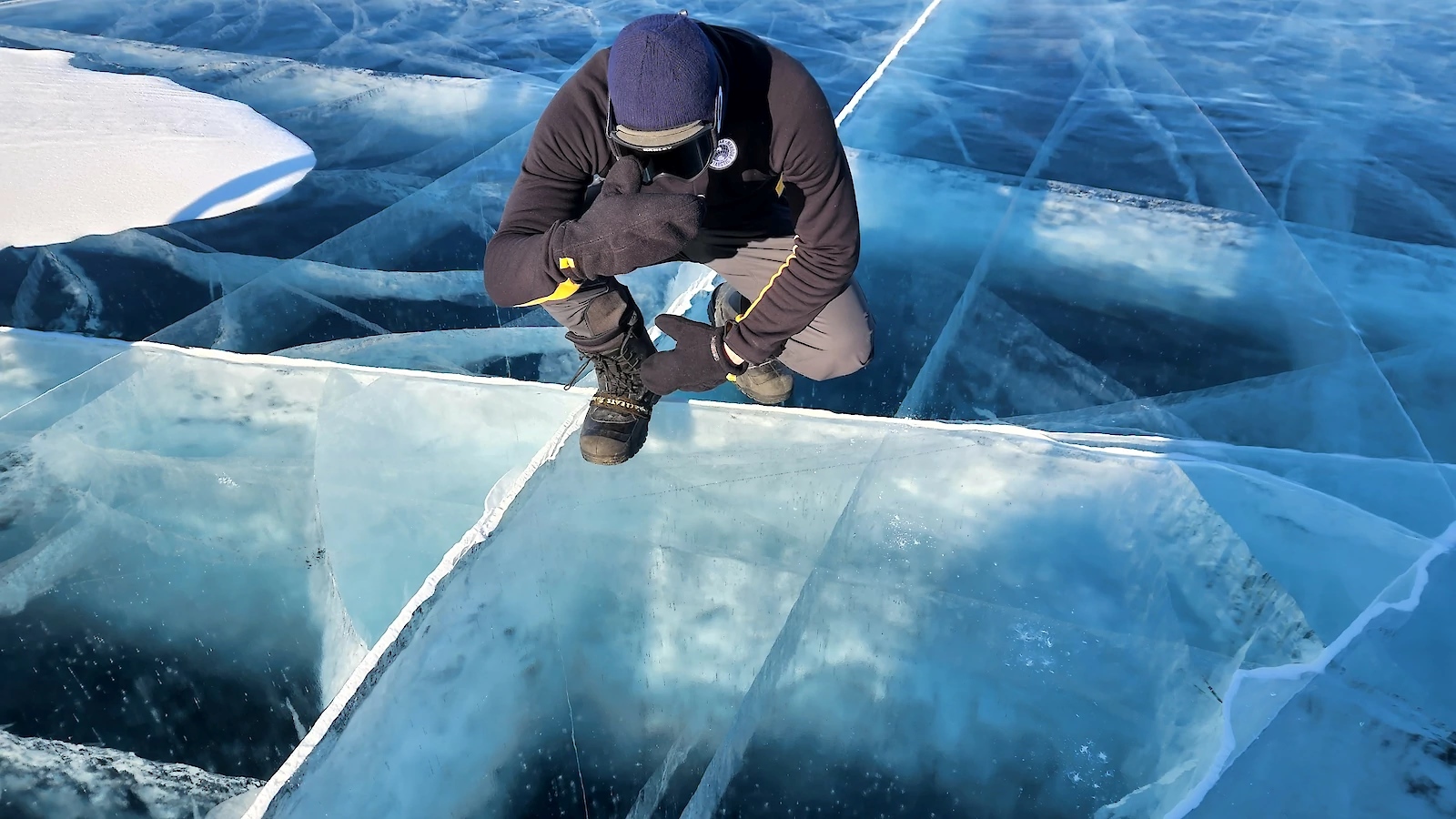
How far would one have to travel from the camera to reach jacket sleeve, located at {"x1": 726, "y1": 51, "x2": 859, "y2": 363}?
4.70 ft

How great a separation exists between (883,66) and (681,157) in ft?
9.45

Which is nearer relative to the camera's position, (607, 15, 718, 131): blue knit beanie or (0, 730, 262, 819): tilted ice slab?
(607, 15, 718, 131): blue knit beanie

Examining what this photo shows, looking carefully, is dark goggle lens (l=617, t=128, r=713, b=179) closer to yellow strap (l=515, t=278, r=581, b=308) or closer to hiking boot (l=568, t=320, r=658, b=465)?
yellow strap (l=515, t=278, r=581, b=308)

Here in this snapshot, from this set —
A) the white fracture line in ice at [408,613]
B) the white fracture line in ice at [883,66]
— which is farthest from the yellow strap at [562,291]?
the white fracture line in ice at [883,66]

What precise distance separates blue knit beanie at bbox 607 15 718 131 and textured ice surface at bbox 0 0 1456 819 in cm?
64

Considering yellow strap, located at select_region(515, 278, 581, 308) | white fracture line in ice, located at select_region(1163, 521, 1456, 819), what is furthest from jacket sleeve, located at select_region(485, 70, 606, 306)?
white fracture line in ice, located at select_region(1163, 521, 1456, 819)

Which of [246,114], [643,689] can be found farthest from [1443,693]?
[246,114]

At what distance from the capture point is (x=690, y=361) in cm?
163

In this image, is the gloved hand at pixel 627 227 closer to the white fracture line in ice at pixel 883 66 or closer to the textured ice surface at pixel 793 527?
the textured ice surface at pixel 793 527

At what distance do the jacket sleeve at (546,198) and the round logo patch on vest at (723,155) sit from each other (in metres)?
0.24

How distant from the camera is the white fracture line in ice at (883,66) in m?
3.37

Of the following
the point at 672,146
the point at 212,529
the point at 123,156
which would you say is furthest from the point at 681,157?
the point at 123,156

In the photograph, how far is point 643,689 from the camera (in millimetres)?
1429

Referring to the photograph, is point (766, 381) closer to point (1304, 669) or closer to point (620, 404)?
point (620, 404)
